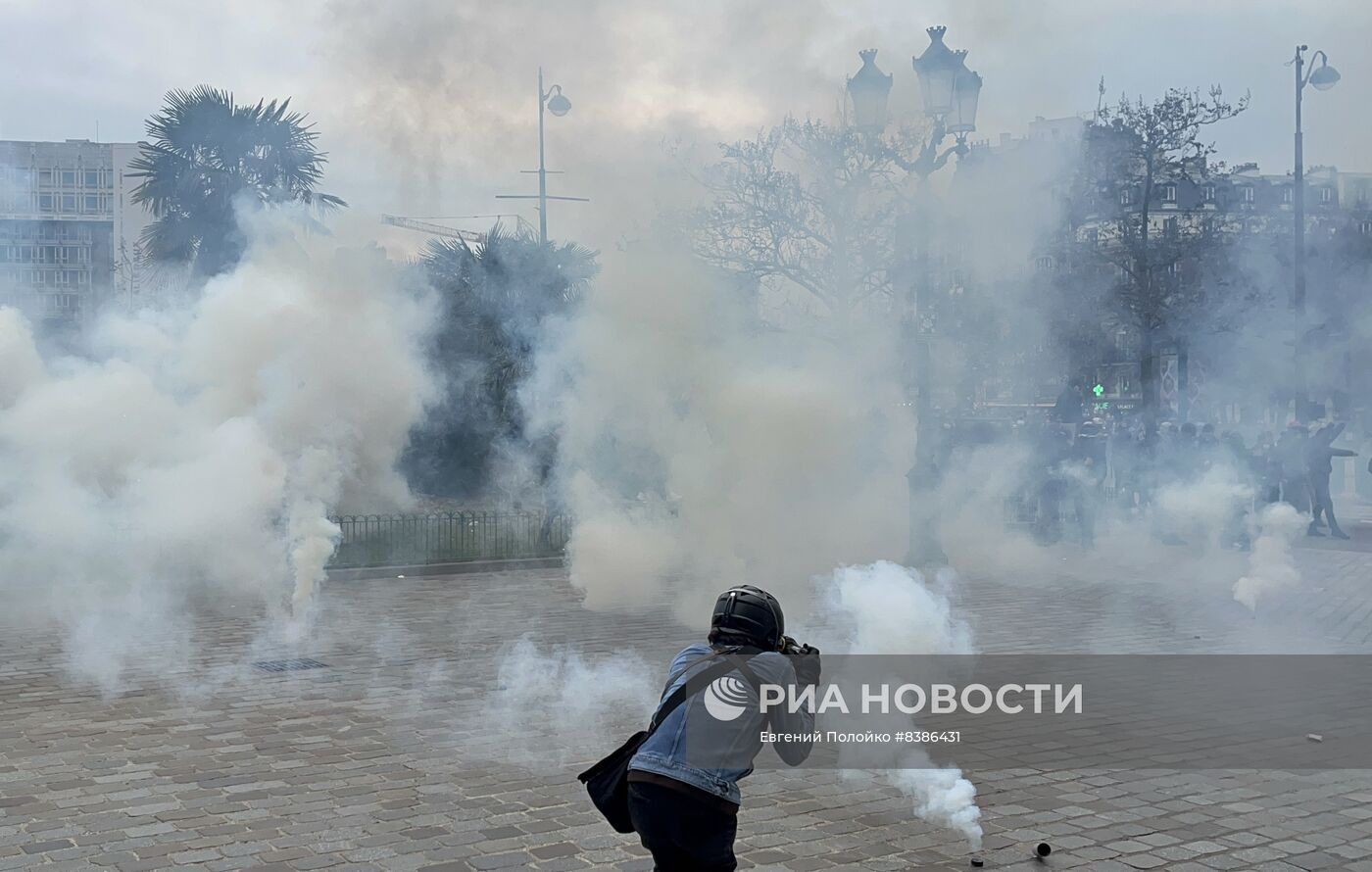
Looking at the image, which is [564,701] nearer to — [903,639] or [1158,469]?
[903,639]

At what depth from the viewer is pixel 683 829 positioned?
3.25 meters

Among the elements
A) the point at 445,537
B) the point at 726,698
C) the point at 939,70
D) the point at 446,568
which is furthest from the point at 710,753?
the point at 445,537

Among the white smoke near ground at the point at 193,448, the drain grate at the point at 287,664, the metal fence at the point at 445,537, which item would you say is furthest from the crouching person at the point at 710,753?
the metal fence at the point at 445,537

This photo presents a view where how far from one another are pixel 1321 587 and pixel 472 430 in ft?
35.0

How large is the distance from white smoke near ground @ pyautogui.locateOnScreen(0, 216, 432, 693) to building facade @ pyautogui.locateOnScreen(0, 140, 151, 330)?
297 cm

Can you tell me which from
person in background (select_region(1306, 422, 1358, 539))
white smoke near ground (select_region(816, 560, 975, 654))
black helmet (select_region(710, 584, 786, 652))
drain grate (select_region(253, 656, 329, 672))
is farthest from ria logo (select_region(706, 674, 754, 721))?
person in background (select_region(1306, 422, 1358, 539))

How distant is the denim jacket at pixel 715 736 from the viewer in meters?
3.27

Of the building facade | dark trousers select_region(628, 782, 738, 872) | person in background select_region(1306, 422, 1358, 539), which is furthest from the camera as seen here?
the building facade

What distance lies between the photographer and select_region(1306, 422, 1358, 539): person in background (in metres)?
16.5

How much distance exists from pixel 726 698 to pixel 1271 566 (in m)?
10.4

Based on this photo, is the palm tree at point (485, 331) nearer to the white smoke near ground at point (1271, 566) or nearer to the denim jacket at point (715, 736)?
the white smoke near ground at point (1271, 566)

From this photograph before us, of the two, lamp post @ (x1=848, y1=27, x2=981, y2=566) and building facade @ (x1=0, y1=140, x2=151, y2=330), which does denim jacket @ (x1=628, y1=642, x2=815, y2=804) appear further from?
building facade @ (x1=0, y1=140, x2=151, y2=330)

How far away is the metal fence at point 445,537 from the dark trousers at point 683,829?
1243 centimetres

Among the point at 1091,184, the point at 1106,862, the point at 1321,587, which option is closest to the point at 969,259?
the point at 1091,184
